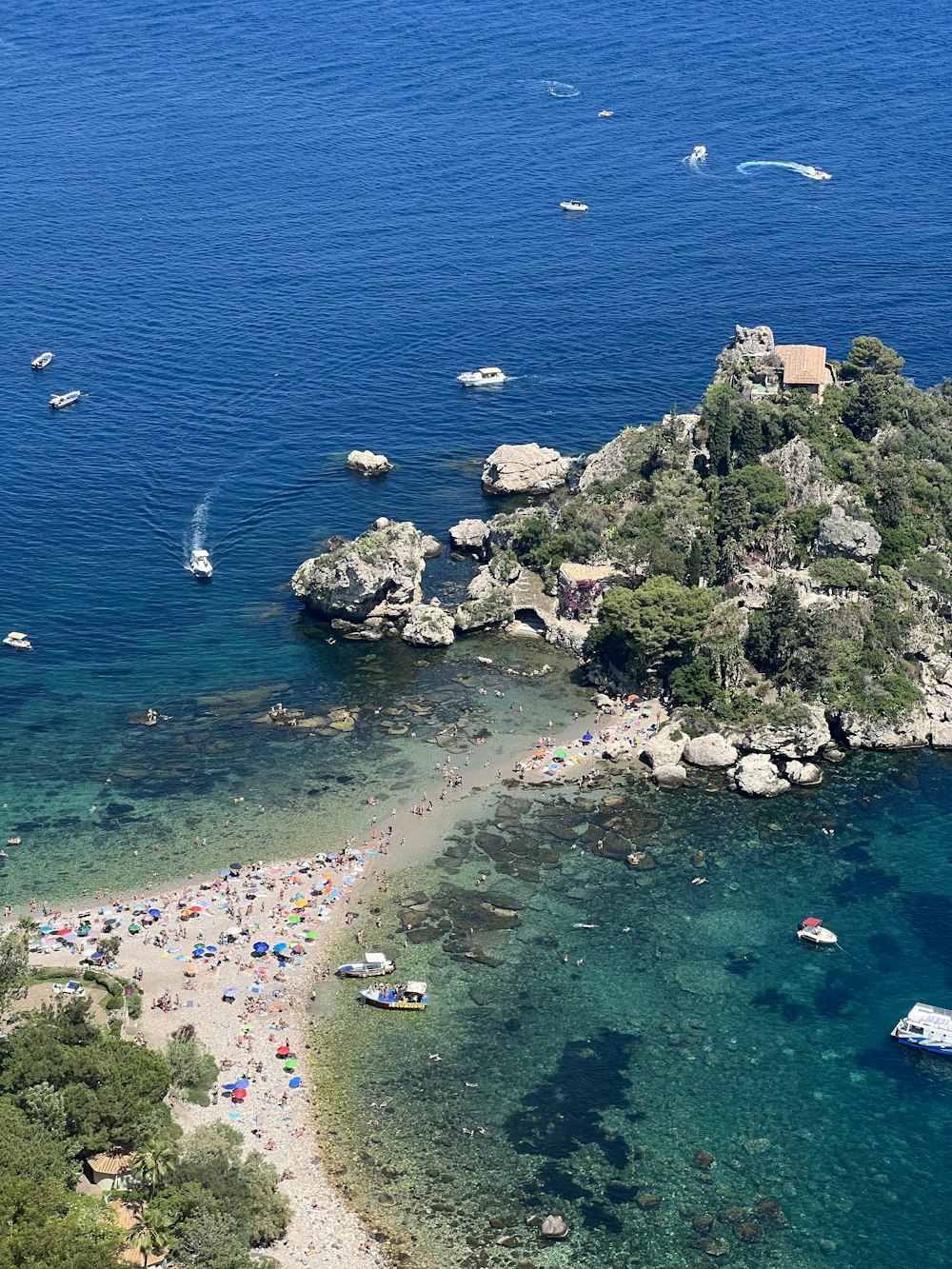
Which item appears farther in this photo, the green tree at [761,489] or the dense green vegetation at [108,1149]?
the green tree at [761,489]

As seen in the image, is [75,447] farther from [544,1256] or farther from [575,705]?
[544,1256]

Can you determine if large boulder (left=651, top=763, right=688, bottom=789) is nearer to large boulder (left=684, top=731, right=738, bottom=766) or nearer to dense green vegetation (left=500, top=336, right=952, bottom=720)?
large boulder (left=684, top=731, right=738, bottom=766)

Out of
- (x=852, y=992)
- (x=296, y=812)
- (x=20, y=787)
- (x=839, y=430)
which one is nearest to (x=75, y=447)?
(x=20, y=787)

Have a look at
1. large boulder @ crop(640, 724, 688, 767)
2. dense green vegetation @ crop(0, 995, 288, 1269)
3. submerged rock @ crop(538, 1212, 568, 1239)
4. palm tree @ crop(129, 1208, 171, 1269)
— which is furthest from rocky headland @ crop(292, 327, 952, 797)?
palm tree @ crop(129, 1208, 171, 1269)

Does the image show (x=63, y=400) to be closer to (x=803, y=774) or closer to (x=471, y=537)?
(x=471, y=537)

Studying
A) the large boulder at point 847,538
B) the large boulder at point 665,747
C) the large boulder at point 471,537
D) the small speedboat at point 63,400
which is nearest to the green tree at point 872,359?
the large boulder at point 847,538

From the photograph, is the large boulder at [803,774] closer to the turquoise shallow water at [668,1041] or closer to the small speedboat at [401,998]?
the turquoise shallow water at [668,1041]
